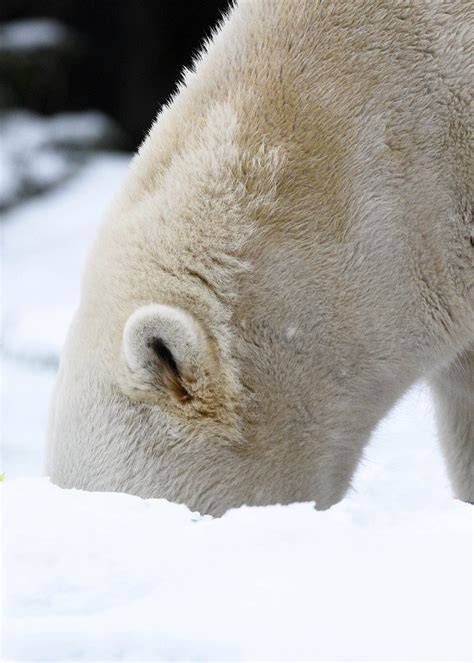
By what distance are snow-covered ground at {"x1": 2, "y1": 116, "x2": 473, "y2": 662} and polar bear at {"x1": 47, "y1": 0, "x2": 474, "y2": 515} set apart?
50 centimetres

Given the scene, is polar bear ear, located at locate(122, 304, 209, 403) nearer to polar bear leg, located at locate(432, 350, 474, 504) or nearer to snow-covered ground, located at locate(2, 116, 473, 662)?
snow-covered ground, located at locate(2, 116, 473, 662)

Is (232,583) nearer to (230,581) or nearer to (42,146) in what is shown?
(230,581)

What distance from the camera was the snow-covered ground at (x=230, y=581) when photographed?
1850 millimetres

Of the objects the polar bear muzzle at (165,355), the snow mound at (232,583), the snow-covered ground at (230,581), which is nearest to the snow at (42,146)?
the polar bear muzzle at (165,355)

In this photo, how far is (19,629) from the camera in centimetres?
191

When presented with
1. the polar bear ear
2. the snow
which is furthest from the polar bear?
the snow

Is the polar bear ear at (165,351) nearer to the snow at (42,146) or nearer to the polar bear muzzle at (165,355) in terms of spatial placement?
the polar bear muzzle at (165,355)

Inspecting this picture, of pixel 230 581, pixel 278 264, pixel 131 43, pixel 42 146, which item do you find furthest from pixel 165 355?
pixel 131 43

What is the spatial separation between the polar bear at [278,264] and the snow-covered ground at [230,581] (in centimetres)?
50

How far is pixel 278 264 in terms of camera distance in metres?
3.03

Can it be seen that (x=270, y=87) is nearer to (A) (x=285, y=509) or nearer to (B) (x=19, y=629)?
(A) (x=285, y=509)

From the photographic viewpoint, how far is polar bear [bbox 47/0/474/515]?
2.99 metres

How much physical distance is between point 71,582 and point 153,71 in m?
12.6

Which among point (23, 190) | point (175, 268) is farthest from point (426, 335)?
point (23, 190)
